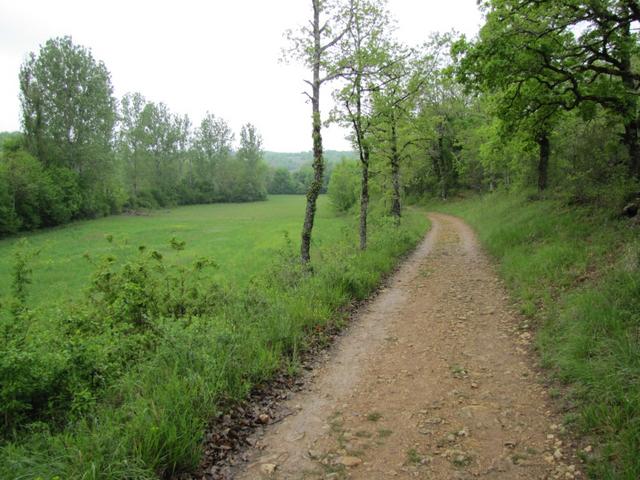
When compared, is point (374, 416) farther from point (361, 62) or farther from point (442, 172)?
point (442, 172)

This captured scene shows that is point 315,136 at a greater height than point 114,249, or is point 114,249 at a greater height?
point 315,136

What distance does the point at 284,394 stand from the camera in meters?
5.50

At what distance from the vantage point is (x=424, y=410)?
4.86 metres

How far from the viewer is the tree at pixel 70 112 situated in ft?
133

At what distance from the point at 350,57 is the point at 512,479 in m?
10.9

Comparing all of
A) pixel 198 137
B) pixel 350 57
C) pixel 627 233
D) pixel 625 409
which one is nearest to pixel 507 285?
pixel 627 233

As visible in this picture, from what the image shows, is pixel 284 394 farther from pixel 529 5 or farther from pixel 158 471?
pixel 529 5

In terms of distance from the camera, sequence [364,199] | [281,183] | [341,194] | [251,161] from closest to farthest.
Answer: [364,199]
[341,194]
[251,161]
[281,183]

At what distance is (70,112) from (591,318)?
50.6 meters

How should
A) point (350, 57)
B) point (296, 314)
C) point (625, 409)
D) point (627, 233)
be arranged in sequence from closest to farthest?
point (625, 409) → point (296, 314) → point (627, 233) → point (350, 57)

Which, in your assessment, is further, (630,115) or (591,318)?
(630,115)

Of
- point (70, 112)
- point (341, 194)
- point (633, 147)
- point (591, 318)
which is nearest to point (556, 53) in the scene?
point (633, 147)

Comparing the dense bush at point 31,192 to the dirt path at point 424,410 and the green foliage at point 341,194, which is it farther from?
the dirt path at point 424,410

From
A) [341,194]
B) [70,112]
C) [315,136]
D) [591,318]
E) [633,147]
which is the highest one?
[70,112]
